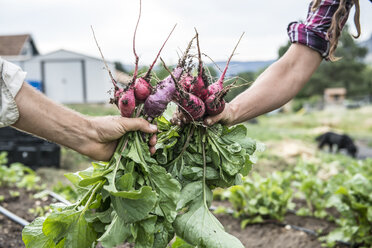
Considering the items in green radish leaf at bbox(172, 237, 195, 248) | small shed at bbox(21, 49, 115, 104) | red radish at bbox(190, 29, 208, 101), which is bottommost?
small shed at bbox(21, 49, 115, 104)

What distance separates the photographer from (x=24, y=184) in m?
5.41

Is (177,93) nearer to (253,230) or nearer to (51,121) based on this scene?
(51,121)

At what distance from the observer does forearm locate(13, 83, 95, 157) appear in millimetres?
1830

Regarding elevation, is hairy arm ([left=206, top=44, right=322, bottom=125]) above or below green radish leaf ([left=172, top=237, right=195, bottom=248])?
above

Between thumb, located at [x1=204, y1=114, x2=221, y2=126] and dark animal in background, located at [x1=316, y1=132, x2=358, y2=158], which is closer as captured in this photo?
thumb, located at [x1=204, y1=114, x2=221, y2=126]

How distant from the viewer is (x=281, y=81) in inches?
103

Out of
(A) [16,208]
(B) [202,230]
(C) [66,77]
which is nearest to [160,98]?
(B) [202,230]

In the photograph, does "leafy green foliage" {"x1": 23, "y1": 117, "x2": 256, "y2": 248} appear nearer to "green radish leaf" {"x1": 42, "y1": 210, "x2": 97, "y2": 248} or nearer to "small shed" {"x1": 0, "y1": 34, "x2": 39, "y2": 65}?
"green radish leaf" {"x1": 42, "y1": 210, "x2": 97, "y2": 248}

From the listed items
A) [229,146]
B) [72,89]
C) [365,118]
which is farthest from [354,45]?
[229,146]

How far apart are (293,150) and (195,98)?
861 centimetres

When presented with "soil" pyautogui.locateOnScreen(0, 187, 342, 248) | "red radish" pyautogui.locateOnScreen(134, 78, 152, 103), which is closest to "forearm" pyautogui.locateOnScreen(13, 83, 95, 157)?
"red radish" pyautogui.locateOnScreen(134, 78, 152, 103)

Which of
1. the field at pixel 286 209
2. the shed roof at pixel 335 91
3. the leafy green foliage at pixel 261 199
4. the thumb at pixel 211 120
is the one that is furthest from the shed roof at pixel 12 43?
the shed roof at pixel 335 91

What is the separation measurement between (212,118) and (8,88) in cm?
109

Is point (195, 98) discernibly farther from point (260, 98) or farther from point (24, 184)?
point (24, 184)
